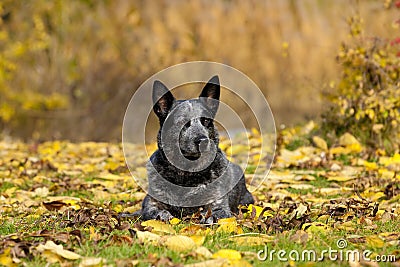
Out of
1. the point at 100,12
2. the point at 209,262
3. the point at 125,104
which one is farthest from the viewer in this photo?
the point at 100,12

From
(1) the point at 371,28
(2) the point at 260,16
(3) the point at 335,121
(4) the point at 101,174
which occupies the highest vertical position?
(2) the point at 260,16

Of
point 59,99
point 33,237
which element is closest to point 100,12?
point 59,99

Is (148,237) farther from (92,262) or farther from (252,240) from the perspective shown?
(252,240)

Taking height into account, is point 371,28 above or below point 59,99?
above

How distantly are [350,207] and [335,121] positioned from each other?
4216mm

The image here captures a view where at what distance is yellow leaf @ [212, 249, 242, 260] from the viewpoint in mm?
3018

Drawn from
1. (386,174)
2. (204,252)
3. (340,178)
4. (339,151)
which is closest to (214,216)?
(204,252)

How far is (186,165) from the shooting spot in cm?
457

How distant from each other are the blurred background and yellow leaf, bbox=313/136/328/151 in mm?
4542

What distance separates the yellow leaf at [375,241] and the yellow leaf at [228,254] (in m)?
0.90

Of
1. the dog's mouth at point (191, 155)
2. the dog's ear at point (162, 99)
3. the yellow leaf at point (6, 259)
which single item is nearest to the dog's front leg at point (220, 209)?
the dog's mouth at point (191, 155)

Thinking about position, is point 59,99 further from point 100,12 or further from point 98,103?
point 100,12

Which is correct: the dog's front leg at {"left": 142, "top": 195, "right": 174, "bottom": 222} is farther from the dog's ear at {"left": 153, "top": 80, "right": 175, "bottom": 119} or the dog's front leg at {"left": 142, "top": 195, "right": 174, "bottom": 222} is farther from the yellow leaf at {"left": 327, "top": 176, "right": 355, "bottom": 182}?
the yellow leaf at {"left": 327, "top": 176, "right": 355, "bottom": 182}

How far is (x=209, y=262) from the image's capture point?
2.90 m
